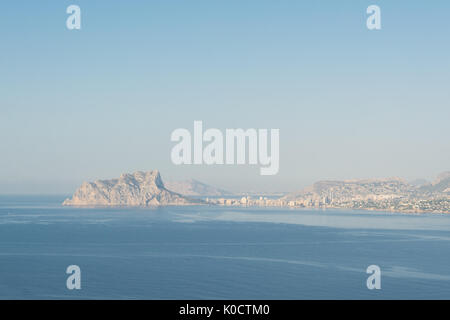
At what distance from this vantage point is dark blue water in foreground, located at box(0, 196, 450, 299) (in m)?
49.8

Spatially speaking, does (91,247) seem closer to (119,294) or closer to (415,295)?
(119,294)

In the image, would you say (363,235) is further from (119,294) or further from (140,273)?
(119,294)

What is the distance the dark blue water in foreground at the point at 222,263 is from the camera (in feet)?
163

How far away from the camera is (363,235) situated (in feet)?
354

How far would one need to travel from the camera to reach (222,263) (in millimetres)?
66875

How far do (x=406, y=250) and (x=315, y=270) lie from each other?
27.6m

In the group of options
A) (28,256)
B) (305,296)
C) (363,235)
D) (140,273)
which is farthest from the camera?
(363,235)
